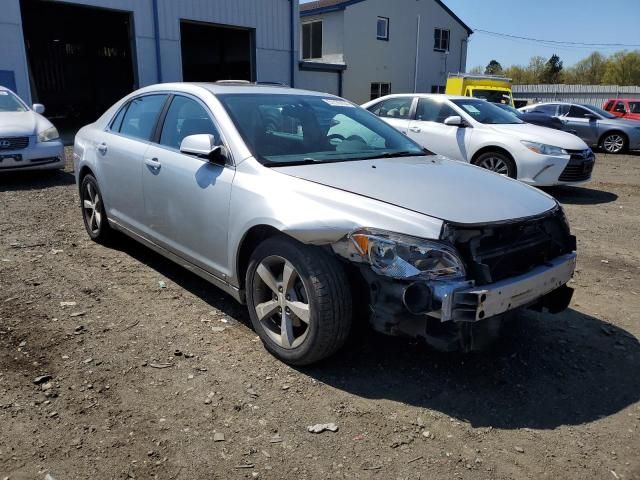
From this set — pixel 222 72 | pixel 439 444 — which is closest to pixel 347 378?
pixel 439 444

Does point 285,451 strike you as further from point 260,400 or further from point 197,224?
point 197,224

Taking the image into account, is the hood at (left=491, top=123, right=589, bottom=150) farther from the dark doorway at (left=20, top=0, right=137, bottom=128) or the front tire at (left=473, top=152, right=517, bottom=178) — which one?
the dark doorway at (left=20, top=0, right=137, bottom=128)

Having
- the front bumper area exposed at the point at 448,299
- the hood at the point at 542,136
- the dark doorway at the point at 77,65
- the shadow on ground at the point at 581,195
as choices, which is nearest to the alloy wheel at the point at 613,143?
the shadow on ground at the point at 581,195

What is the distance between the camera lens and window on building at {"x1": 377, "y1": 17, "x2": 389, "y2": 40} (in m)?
29.4

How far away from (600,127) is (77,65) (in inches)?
942

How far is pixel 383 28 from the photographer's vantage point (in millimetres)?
29703

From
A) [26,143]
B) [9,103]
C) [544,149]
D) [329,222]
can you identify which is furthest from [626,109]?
[329,222]

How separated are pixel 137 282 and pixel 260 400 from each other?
6.97 feet

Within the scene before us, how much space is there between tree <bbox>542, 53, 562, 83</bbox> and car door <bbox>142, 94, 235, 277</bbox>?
7043 cm

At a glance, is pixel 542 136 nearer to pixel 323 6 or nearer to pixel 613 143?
pixel 613 143

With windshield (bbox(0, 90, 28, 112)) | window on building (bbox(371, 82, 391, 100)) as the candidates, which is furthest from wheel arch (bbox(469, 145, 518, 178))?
window on building (bbox(371, 82, 391, 100))

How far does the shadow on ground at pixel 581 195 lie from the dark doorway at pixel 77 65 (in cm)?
2085

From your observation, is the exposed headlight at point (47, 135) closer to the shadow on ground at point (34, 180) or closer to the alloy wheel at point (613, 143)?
the shadow on ground at point (34, 180)

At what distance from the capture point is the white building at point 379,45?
27.6 meters
